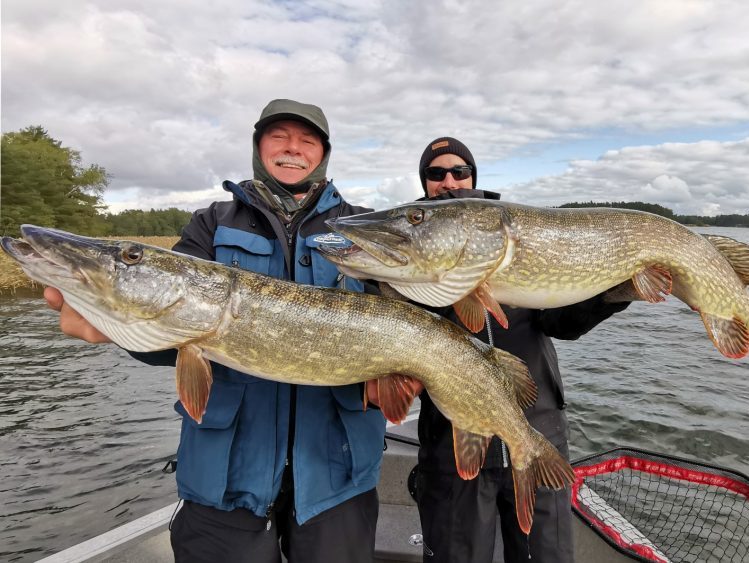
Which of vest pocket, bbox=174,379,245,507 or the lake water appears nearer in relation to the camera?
vest pocket, bbox=174,379,245,507

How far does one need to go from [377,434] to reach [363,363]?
1.49 feet

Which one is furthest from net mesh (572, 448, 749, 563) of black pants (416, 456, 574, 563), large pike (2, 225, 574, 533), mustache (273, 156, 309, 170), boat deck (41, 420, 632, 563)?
mustache (273, 156, 309, 170)

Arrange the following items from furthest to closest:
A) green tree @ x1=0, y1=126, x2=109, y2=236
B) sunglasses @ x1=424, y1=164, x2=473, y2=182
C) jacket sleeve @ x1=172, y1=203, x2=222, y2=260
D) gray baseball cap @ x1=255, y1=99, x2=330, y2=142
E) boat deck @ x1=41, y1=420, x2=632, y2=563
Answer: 1. green tree @ x1=0, y1=126, x2=109, y2=236
2. sunglasses @ x1=424, y1=164, x2=473, y2=182
3. boat deck @ x1=41, y1=420, x2=632, y2=563
4. gray baseball cap @ x1=255, y1=99, x2=330, y2=142
5. jacket sleeve @ x1=172, y1=203, x2=222, y2=260

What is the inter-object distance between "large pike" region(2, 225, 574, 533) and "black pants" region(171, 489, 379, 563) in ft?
1.62

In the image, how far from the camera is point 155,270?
1763 mm

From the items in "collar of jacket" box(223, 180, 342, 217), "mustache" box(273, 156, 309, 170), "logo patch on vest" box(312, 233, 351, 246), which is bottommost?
"logo patch on vest" box(312, 233, 351, 246)

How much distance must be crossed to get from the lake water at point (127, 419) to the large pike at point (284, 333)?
368 cm

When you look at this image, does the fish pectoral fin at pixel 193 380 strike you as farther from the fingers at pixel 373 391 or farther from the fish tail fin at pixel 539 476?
the fish tail fin at pixel 539 476

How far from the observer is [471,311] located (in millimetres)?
1932

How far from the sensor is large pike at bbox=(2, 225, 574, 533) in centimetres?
171

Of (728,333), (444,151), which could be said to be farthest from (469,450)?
(444,151)

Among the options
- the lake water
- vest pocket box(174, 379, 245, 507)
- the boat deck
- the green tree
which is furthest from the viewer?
the green tree

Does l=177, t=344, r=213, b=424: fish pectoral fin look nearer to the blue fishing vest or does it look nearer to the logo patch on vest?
the blue fishing vest

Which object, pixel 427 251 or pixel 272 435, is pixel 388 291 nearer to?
pixel 427 251
